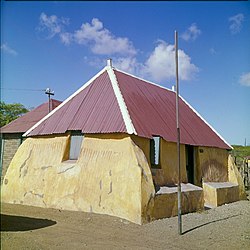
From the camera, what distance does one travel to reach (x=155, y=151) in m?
12.8

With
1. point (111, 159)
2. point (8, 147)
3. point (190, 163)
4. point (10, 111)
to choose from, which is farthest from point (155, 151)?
point (10, 111)

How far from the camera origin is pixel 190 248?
7.63 meters

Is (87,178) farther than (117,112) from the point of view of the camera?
No

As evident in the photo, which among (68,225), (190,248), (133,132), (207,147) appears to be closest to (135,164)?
(133,132)

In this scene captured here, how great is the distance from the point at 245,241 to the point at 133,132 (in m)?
5.01

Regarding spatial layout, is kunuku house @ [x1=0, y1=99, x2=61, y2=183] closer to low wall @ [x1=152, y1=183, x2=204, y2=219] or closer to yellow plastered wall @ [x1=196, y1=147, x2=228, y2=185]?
yellow plastered wall @ [x1=196, y1=147, x2=228, y2=185]

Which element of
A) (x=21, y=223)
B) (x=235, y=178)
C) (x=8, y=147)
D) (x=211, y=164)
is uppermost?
(x=8, y=147)

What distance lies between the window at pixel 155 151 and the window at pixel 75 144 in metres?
2.87

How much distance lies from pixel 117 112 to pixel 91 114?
1.23m

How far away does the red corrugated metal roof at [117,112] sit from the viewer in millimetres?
12250

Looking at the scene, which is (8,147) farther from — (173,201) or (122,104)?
(173,201)

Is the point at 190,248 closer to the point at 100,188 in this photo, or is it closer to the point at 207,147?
the point at 100,188

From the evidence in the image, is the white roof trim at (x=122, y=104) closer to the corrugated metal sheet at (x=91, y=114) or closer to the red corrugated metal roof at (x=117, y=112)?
the red corrugated metal roof at (x=117, y=112)

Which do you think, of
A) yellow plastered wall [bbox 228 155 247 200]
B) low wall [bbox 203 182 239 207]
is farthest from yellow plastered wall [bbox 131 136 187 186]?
yellow plastered wall [bbox 228 155 247 200]
